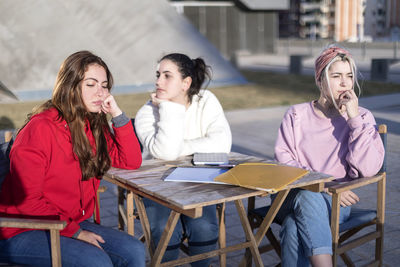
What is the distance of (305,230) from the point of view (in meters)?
2.88

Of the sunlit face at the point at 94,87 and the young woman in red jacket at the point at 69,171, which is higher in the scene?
the sunlit face at the point at 94,87

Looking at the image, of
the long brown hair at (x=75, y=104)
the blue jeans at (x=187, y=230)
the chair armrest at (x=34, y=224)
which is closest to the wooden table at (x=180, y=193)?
the blue jeans at (x=187, y=230)

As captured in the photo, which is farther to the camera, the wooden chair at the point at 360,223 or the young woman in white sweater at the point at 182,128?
the young woman in white sweater at the point at 182,128

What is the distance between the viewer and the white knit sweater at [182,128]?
3.30 m

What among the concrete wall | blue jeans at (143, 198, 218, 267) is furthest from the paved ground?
the concrete wall

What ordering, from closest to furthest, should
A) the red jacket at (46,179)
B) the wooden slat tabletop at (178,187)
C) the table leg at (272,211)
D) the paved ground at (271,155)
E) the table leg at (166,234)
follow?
the wooden slat tabletop at (178,187)
the red jacket at (46,179)
the table leg at (166,234)
the table leg at (272,211)
the paved ground at (271,155)

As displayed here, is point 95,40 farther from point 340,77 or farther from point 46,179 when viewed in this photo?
point 46,179

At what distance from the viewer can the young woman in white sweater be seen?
10.7 ft

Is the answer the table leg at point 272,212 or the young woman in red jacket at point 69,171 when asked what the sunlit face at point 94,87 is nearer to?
the young woman in red jacket at point 69,171

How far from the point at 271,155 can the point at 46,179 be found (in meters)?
4.86

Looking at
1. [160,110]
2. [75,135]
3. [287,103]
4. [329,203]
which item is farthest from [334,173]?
[287,103]

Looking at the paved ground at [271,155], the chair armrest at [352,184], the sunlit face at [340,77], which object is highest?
the sunlit face at [340,77]

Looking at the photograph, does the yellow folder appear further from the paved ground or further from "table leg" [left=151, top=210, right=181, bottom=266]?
the paved ground

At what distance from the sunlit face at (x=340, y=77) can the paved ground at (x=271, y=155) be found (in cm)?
125
